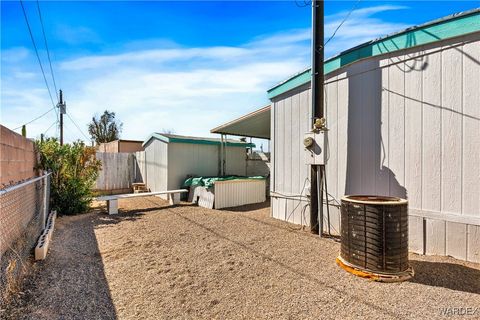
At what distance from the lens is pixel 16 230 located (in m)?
3.61

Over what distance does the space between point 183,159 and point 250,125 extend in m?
2.77

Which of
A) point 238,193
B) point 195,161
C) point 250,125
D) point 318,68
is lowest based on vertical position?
point 238,193

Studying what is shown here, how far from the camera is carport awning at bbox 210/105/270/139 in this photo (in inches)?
295

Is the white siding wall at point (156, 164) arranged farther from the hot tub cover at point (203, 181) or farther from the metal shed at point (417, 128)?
the metal shed at point (417, 128)

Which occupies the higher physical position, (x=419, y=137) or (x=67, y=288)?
(x=419, y=137)

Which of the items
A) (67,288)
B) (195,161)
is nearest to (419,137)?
(67,288)

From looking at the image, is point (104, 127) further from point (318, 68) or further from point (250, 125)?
point (318, 68)

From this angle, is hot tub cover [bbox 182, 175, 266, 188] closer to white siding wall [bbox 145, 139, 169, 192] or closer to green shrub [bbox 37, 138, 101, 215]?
white siding wall [bbox 145, 139, 169, 192]

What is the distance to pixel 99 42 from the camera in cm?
671

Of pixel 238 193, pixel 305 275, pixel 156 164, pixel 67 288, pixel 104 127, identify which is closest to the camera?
pixel 67 288

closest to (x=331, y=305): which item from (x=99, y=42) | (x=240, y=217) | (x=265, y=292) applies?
(x=265, y=292)

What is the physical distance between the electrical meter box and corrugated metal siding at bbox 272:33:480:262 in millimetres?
498

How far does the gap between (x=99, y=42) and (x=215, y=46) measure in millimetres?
3091

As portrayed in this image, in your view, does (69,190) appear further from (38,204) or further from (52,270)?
(52,270)
